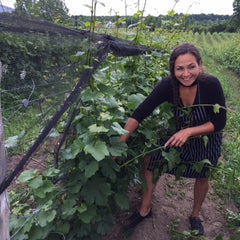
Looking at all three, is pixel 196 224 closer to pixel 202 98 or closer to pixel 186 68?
pixel 202 98

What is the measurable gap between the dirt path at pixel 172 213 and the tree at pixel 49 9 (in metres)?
1.64

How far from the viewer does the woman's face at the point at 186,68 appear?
200 centimetres

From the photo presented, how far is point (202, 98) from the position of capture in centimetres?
208

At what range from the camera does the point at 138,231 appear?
2316 millimetres

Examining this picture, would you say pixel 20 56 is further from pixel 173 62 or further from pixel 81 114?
pixel 173 62

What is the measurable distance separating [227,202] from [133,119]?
144 centimetres

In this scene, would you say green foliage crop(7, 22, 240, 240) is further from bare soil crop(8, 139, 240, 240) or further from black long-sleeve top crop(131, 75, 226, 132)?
bare soil crop(8, 139, 240, 240)

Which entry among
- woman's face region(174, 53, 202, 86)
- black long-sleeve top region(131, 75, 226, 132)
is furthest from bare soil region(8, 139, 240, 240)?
woman's face region(174, 53, 202, 86)

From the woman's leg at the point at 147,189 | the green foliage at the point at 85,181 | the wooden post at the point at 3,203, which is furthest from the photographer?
the woman's leg at the point at 147,189

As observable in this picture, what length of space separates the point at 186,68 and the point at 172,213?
4.32ft

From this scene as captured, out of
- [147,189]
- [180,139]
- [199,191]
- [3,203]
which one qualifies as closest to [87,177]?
[3,203]

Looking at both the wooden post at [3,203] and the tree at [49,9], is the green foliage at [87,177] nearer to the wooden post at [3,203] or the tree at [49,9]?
the wooden post at [3,203]

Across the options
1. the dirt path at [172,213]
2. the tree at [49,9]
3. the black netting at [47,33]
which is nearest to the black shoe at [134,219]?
the dirt path at [172,213]

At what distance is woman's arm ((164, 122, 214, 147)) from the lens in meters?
2.00
